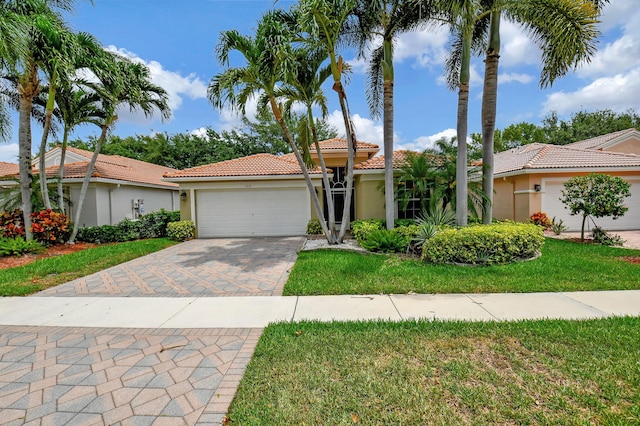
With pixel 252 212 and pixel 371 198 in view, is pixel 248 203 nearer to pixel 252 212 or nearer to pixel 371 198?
pixel 252 212

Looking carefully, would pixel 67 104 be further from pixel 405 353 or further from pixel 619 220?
pixel 619 220

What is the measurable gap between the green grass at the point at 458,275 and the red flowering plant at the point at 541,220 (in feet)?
16.1

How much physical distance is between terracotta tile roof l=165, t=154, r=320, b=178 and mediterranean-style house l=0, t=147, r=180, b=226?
3.88 metres

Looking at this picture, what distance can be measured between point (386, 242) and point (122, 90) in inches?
472

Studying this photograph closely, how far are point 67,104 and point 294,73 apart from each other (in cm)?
1075

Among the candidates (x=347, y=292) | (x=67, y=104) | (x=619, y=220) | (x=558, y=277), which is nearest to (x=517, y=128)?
(x=619, y=220)

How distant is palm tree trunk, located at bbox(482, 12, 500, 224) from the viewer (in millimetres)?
9812

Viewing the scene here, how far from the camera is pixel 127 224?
14094 millimetres

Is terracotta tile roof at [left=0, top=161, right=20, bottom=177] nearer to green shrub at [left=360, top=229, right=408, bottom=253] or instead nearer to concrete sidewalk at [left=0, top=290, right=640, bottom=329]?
concrete sidewalk at [left=0, top=290, right=640, bottom=329]

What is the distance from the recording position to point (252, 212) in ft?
47.8

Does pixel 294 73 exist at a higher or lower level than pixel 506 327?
higher

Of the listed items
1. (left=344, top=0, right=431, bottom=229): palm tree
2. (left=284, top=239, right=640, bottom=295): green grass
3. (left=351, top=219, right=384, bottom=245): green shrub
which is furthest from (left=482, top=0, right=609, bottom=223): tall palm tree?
(left=351, top=219, right=384, bottom=245): green shrub

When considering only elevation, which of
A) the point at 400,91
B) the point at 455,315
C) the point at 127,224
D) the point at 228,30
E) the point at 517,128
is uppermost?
the point at 517,128

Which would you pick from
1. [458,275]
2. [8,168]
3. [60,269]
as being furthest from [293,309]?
[8,168]
